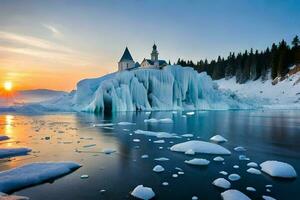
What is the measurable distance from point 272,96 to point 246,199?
56.0m

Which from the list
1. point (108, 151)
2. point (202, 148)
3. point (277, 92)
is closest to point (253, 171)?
point (202, 148)

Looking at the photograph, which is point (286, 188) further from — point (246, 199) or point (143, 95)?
point (143, 95)

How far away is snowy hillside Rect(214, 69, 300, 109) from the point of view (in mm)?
52125

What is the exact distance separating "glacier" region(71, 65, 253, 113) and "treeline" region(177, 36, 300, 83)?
24461mm

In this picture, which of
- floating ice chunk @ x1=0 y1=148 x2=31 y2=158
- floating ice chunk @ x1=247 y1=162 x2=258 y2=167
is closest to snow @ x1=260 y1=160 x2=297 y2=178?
floating ice chunk @ x1=247 y1=162 x2=258 y2=167

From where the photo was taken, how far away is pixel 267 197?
612 centimetres

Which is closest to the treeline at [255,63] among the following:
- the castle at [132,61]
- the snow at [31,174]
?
the castle at [132,61]

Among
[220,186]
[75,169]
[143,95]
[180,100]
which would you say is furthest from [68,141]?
[180,100]

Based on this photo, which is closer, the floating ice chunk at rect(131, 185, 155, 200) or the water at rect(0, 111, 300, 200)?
the floating ice chunk at rect(131, 185, 155, 200)

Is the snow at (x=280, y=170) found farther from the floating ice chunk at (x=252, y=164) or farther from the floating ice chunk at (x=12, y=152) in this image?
the floating ice chunk at (x=12, y=152)

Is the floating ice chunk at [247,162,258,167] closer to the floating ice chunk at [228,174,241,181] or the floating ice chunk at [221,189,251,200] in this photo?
the floating ice chunk at [228,174,241,181]

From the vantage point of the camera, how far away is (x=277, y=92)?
57.1 metres

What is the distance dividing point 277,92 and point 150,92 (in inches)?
1203

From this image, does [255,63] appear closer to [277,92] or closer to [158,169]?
[277,92]
